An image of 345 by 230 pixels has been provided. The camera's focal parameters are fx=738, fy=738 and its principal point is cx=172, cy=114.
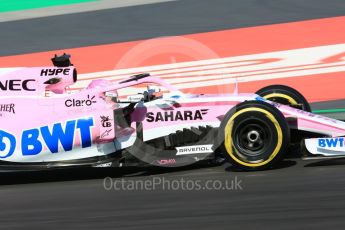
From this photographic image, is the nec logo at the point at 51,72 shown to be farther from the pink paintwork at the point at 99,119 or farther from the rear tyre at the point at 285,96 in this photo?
the rear tyre at the point at 285,96

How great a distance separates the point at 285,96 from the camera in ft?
29.5

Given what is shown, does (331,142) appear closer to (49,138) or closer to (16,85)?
(49,138)

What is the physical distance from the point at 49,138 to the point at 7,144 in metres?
0.47

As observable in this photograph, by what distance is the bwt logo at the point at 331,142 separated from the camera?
758cm

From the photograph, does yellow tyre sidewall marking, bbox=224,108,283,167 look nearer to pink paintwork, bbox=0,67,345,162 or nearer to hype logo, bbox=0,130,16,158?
pink paintwork, bbox=0,67,345,162

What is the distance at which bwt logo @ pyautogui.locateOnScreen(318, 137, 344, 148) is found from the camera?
24.9 ft

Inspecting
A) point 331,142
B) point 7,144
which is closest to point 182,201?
point 331,142

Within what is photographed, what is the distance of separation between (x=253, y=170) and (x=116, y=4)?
12425mm

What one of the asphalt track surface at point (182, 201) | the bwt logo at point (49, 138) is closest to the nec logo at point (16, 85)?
the bwt logo at point (49, 138)

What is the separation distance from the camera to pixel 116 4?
19.4m

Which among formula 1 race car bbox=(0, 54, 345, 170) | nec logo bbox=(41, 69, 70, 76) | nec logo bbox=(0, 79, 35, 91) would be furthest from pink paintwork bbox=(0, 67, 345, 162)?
nec logo bbox=(41, 69, 70, 76)

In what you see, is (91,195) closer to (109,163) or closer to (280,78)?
(109,163)

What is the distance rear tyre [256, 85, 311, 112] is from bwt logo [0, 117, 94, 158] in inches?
93.0

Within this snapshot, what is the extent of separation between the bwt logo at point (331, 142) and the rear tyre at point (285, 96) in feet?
4.44
